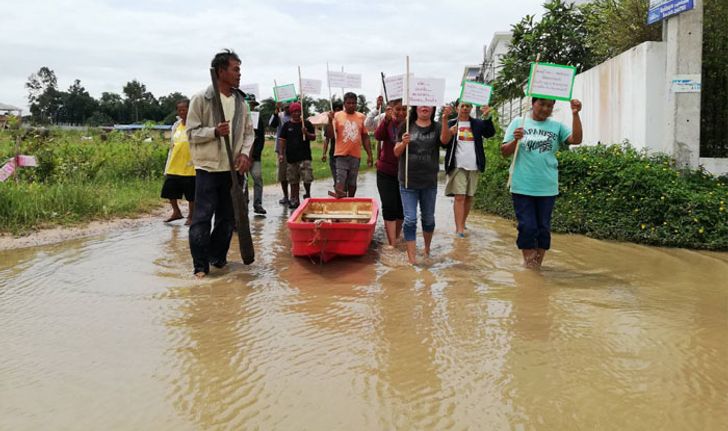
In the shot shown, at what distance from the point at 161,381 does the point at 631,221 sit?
5.83 metres

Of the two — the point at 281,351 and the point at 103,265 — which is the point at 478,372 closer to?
the point at 281,351

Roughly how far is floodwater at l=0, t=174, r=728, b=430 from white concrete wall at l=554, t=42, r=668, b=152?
250 centimetres

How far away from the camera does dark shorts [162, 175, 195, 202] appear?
8242mm

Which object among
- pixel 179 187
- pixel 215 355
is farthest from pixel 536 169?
pixel 179 187

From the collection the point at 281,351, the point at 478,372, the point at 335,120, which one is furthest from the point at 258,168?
the point at 478,372

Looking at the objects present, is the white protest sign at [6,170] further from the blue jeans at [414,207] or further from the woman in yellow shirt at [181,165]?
the blue jeans at [414,207]

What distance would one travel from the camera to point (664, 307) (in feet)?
15.4

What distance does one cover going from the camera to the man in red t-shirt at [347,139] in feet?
28.1

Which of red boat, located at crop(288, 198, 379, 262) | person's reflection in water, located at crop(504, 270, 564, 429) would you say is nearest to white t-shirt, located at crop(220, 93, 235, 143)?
red boat, located at crop(288, 198, 379, 262)

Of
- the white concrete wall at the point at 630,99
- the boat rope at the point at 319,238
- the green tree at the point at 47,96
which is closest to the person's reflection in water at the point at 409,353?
the boat rope at the point at 319,238

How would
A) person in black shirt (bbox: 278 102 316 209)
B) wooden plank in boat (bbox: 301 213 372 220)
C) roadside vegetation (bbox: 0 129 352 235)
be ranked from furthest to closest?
Result: person in black shirt (bbox: 278 102 316 209) → roadside vegetation (bbox: 0 129 352 235) → wooden plank in boat (bbox: 301 213 372 220)

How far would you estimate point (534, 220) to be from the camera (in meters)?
5.79

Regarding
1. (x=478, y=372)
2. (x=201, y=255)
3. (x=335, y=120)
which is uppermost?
(x=335, y=120)

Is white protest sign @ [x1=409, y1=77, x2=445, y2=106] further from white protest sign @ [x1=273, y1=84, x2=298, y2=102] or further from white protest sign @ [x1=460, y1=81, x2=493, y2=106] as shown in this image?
white protest sign @ [x1=273, y1=84, x2=298, y2=102]
